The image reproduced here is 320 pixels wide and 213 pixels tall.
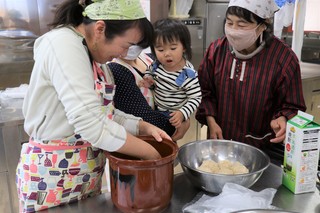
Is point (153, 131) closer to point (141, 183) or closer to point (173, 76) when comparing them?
point (141, 183)

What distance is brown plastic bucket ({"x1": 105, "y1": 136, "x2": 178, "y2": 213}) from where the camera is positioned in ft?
2.67

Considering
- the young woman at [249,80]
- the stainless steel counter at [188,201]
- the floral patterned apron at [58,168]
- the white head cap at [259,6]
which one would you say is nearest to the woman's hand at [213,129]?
the young woman at [249,80]

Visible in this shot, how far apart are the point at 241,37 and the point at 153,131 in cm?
58

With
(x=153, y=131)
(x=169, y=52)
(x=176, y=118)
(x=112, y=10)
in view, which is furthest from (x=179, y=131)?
(x=112, y=10)

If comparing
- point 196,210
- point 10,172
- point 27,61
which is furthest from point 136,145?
point 27,61

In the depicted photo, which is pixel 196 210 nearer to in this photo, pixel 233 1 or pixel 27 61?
pixel 233 1

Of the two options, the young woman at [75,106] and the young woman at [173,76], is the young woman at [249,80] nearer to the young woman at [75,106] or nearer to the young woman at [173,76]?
the young woman at [173,76]

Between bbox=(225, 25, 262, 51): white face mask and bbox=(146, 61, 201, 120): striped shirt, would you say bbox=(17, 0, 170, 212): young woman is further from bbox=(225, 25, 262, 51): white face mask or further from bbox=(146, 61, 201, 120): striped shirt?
bbox=(225, 25, 262, 51): white face mask

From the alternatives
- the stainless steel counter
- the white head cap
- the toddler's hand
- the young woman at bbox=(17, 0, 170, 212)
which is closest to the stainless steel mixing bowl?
the stainless steel counter

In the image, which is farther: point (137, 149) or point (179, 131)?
point (179, 131)

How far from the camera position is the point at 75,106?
2.49 ft

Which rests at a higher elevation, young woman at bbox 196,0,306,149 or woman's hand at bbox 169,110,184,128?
young woman at bbox 196,0,306,149

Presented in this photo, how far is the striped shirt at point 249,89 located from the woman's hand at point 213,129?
1.1 inches

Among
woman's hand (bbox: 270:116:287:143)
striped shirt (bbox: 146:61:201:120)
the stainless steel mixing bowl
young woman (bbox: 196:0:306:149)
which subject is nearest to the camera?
the stainless steel mixing bowl
